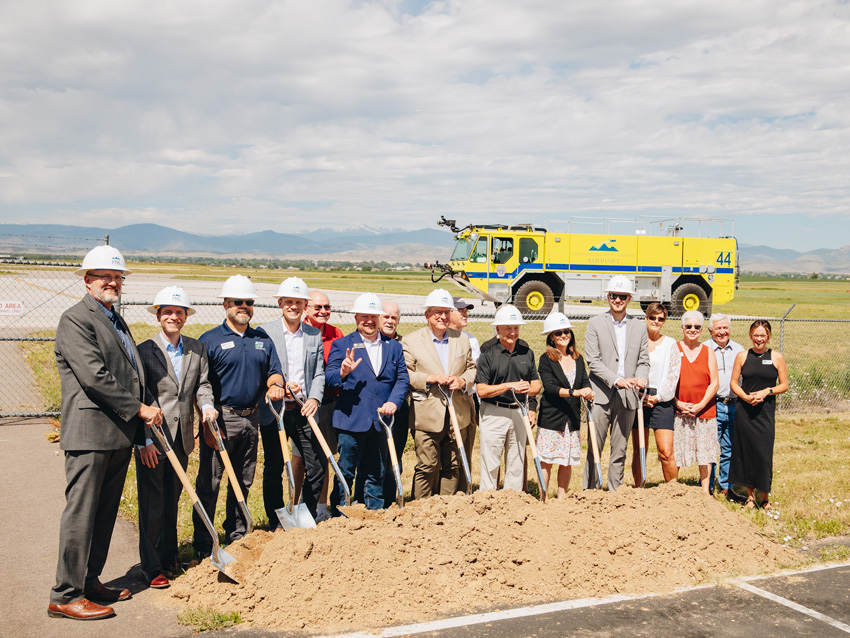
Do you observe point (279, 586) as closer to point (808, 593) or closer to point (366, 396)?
point (366, 396)

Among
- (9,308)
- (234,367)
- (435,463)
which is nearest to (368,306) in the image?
(234,367)

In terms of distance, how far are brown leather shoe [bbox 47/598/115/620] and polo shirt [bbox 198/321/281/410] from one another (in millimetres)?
1577

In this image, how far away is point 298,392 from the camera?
557cm

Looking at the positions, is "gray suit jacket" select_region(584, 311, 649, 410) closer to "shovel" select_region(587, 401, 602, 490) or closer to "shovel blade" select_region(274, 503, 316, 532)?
"shovel" select_region(587, 401, 602, 490)

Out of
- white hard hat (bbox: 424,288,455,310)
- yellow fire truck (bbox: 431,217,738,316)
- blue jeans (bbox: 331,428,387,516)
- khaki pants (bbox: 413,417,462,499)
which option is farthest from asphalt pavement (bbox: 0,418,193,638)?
yellow fire truck (bbox: 431,217,738,316)

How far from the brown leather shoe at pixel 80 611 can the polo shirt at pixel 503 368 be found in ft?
10.9

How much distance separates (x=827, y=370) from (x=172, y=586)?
1340 cm

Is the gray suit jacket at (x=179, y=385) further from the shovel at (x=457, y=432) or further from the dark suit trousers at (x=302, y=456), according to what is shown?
the shovel at (x=457, y=432)

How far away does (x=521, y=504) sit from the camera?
5426mm

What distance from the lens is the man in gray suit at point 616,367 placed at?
249 inches

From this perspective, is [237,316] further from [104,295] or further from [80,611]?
[80,611]

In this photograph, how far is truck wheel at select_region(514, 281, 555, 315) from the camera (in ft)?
76.0

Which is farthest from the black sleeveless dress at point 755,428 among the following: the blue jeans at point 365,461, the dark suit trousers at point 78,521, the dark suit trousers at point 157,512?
the dark suit trousers at point 78,521

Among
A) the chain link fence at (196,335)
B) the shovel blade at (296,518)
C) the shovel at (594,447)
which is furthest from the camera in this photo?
the chain link fence at (196,335)
